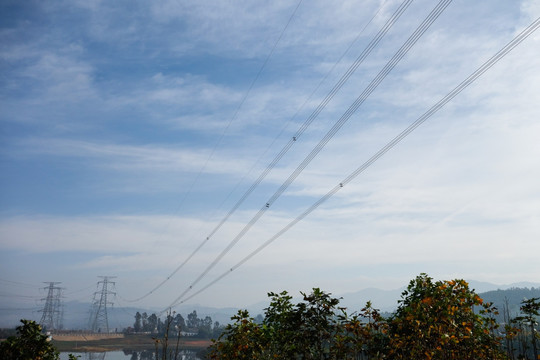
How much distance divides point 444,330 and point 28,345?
1150 cm

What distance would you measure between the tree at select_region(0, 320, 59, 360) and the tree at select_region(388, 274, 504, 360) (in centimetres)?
950

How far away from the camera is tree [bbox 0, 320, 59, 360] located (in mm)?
12062

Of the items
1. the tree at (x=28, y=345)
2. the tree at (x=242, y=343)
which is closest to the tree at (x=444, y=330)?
the tree at (x=242, y=343)

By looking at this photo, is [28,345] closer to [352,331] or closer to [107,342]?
[352,331]

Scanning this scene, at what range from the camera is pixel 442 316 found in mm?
10141

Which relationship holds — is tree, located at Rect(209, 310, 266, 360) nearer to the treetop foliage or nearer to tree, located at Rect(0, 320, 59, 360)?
the treetop foliage

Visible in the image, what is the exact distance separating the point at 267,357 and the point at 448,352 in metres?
4.32

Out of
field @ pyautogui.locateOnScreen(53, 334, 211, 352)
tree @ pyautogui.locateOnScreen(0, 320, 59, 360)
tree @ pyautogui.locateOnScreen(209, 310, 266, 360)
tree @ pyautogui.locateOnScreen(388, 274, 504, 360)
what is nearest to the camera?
tree @ pyautogui.locateOnScreen(388, 274, 504, 360)

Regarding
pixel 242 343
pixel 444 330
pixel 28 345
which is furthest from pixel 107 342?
pixel 444 330

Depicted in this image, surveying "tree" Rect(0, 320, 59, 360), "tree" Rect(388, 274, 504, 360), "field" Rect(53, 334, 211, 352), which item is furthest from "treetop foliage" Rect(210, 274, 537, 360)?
"field" Rect(53, 334, 211, 352)

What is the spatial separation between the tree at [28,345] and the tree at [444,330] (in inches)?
374

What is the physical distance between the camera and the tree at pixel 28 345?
12.1 metres

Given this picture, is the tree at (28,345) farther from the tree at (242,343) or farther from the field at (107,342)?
the field at (107,342)

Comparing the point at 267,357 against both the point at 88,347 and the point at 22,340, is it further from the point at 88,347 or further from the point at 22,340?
the point at 88,347
